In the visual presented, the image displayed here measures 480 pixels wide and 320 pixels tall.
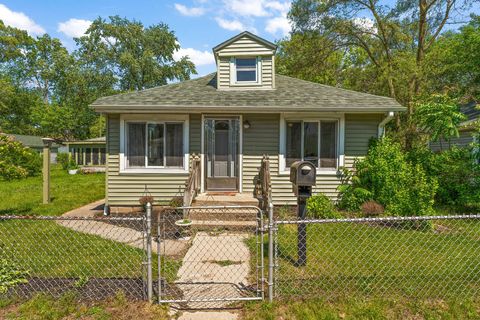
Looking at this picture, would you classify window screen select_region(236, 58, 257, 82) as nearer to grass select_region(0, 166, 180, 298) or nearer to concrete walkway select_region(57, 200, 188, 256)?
concrete walkway select_region(57, 200, 188, 256)

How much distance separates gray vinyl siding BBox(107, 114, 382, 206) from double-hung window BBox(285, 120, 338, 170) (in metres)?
0.35

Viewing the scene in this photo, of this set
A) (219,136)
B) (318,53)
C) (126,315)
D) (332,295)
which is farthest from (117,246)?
(318,53)

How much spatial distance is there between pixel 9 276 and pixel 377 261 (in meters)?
5.38

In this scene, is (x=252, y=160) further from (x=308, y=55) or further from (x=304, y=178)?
(x=308, y=55)

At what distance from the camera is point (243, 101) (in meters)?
8.93

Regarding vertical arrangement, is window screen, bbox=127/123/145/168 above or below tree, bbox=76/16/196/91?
below

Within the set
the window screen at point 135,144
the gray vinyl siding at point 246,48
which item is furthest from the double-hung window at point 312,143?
the window screen at point 135,144

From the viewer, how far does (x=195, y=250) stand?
18.6 feet

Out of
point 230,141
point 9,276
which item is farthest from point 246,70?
point 9,276

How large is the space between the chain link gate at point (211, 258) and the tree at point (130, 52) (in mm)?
28339

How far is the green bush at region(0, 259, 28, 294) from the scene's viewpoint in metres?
3.85

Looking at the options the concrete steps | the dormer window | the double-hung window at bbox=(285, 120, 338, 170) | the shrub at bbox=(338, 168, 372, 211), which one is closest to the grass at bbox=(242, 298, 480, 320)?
the concrete steps

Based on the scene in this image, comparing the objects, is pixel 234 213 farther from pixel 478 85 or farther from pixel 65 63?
pixel 65 63

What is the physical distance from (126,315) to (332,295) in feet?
7.82
